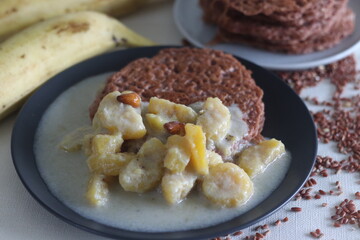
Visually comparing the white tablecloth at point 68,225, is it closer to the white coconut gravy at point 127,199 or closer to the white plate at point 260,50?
the white coconut gravy at point 127,199

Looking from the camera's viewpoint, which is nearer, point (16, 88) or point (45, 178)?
point (45, 178)

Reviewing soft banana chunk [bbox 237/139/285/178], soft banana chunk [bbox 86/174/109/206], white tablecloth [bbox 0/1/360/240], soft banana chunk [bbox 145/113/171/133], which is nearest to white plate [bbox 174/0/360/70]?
white tablecloth [bbox 0/1/360/240]

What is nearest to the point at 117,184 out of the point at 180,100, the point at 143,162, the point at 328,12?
the point at 143,162

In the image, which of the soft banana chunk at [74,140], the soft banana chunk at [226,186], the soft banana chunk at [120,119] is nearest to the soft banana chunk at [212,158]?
the soft banana chunk at [226,186]

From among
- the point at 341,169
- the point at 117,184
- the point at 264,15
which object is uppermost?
the point at 264,15

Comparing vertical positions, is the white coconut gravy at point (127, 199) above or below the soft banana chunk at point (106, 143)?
below

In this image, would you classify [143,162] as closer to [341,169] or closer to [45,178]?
[45,178]
